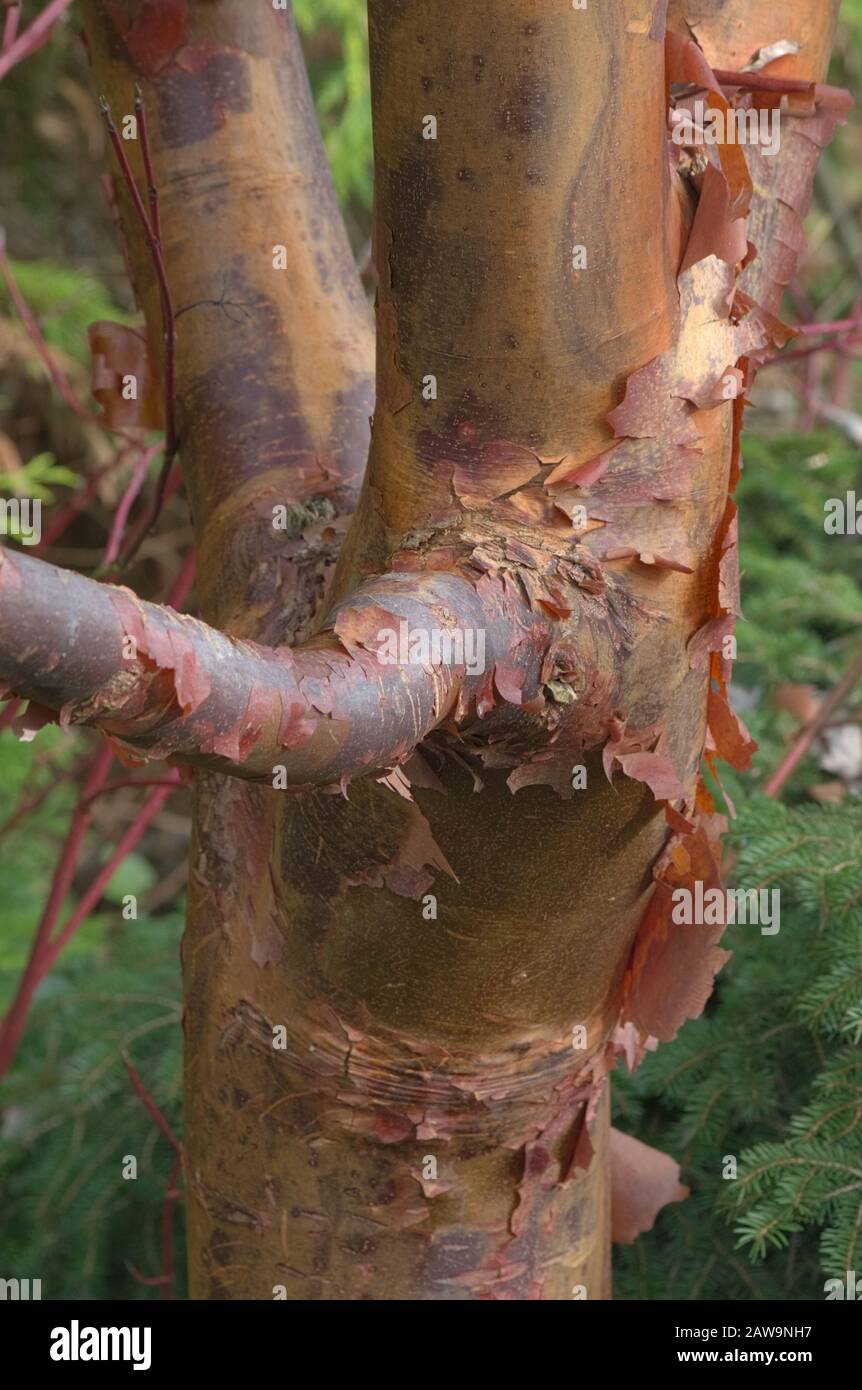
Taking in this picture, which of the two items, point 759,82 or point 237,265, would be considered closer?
point 759,82

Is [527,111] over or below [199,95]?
below

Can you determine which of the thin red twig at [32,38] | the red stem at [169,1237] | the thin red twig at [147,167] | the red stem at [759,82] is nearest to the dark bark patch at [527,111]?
the red stem at [759,82]

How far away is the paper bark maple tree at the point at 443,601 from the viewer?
0.69m

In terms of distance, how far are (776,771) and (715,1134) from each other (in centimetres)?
51

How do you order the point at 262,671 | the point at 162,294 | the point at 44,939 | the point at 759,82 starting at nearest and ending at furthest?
the point at 262,671 < the point at 759,82 < the point at 162,294 < the point at 44,939

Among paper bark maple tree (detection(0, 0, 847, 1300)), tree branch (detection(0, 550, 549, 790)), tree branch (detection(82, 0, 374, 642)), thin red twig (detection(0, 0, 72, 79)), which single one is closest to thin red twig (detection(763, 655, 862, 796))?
paper bark maple tree (detection(0, 0, 847, 1300))

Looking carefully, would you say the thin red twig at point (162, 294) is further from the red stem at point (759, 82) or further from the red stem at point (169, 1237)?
the red stem at point (169, 1237)

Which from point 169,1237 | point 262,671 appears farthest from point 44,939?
point 262,671

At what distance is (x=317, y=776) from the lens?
0.65m

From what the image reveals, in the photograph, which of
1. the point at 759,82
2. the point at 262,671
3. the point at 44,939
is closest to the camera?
the point at 262,671

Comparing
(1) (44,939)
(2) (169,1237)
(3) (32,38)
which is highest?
(3) (32,38)

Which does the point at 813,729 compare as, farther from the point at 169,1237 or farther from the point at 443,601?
the point at 443,601

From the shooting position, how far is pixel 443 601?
2.28 ft

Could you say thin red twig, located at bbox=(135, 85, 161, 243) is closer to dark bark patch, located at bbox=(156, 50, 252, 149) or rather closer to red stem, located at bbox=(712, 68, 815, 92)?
dark bark patch, located at bbox=(156, 50, 252, 149)
